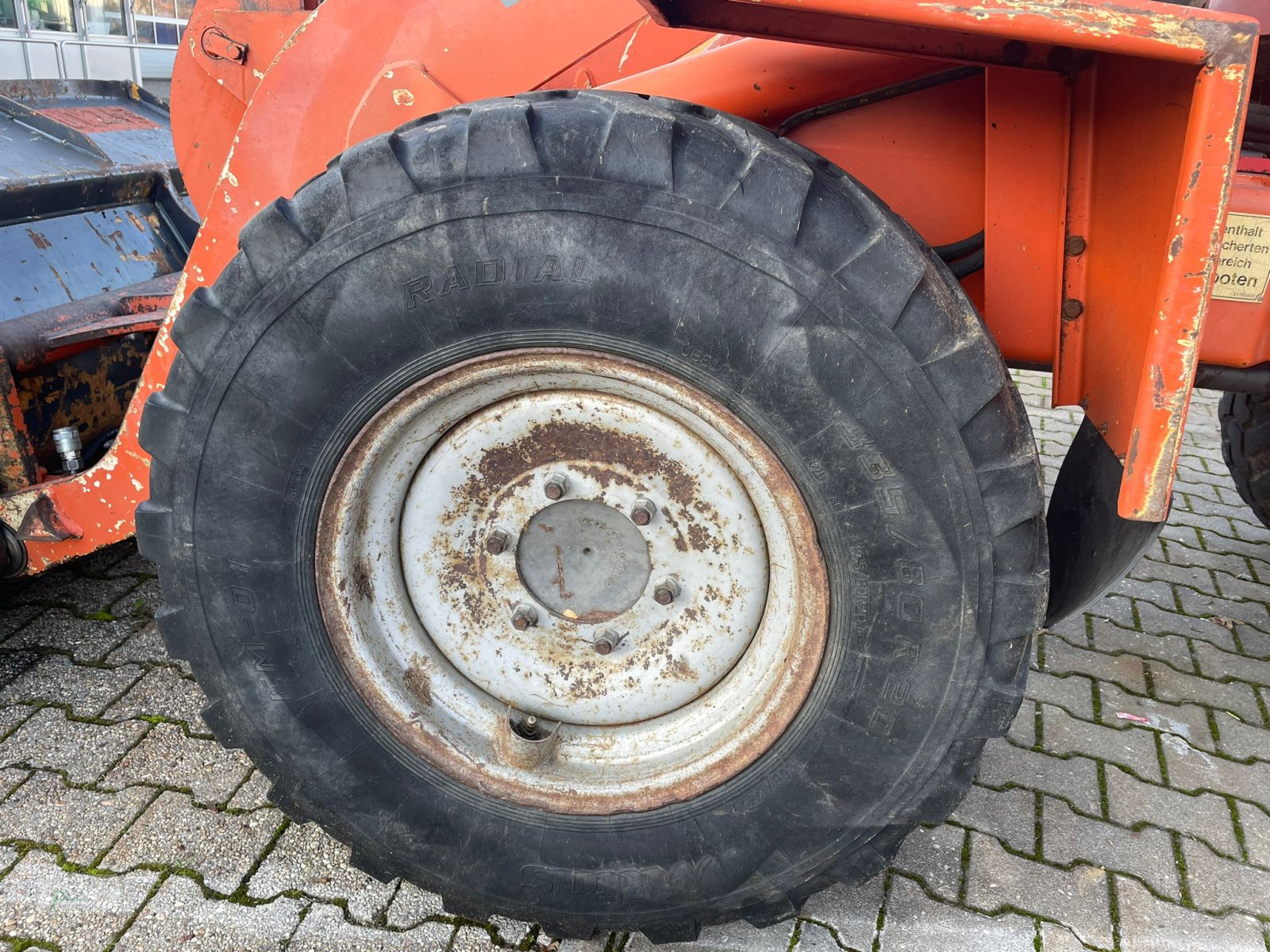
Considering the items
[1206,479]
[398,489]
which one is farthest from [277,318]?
[1206,479]

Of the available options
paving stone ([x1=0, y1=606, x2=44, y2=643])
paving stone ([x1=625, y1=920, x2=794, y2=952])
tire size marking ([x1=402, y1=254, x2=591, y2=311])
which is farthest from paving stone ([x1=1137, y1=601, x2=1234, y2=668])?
paving stone ([x1=0, y1=606, x2=44, y2=643])

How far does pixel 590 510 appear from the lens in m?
1.73

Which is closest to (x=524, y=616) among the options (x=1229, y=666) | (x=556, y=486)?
(x=556, y=486)

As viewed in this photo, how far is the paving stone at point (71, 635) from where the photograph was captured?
9.14ft

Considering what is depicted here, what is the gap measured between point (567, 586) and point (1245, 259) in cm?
140

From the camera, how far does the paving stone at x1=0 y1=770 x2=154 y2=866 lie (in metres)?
2.12

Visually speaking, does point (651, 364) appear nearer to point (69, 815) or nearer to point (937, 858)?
point (937, 858)

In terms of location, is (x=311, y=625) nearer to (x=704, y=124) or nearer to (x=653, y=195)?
(x=653, y=195)

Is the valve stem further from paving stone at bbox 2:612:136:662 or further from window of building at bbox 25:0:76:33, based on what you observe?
window of building at bbox 25:0:76:33

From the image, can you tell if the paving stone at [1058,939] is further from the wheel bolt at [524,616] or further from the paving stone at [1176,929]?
the wheel bolt at [524,616]

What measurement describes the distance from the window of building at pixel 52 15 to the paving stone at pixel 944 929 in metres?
11.0

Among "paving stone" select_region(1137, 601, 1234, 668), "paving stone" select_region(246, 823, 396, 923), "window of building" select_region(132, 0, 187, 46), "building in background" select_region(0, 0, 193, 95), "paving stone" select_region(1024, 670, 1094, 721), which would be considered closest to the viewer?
"paving stone" select_region(246, 823, 396, 923)

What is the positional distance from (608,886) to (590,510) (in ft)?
A: 2.27

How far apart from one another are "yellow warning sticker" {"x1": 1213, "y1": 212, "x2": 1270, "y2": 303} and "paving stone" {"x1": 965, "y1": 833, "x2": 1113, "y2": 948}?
129cm
